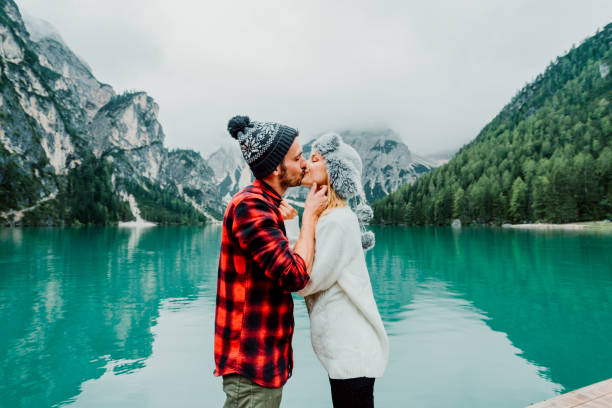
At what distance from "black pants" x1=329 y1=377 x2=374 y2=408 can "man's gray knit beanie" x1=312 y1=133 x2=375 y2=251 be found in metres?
0.99

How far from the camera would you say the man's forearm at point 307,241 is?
222 cm

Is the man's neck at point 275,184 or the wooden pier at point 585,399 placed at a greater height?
the man's neck at point 275,184

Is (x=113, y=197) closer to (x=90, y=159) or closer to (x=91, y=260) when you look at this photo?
(x=90, y=159)

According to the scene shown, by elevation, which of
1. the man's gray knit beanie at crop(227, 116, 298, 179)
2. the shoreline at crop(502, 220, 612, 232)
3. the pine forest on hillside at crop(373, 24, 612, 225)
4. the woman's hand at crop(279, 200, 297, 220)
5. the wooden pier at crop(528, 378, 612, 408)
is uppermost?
the pine forest on hillside at crop(373, 24, 612, 225)

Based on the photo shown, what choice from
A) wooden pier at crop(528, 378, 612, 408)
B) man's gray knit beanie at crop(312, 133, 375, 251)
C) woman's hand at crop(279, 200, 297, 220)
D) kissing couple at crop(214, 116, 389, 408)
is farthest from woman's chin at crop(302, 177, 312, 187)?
wooden pier at crop(528, 378, 612, 408)

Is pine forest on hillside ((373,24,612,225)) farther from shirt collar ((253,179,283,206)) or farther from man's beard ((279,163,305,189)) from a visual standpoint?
shirt collar ((253,179,283,206))

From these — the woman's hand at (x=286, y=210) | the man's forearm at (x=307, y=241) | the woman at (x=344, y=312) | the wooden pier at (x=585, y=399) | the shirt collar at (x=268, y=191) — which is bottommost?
the wooden pier at (x=585, y=399)

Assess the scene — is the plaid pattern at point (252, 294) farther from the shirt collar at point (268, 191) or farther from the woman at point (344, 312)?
the woman at point (344, 312)

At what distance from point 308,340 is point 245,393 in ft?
33.5

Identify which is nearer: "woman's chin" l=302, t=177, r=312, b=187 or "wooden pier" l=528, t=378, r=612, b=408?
"woman's chin" l=302, t=177, r=312, b=187

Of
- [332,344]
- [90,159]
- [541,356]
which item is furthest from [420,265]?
[90,159]

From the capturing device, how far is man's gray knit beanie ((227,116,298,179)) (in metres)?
2.39

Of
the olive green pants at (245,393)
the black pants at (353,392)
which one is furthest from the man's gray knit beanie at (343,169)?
the olive green pants at (245,393)

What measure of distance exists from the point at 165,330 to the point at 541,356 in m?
12.4
